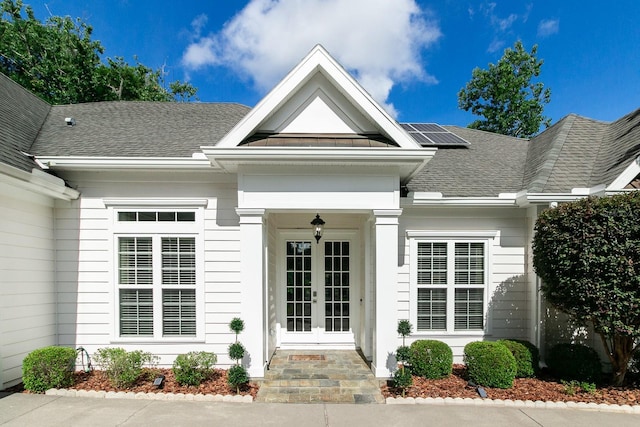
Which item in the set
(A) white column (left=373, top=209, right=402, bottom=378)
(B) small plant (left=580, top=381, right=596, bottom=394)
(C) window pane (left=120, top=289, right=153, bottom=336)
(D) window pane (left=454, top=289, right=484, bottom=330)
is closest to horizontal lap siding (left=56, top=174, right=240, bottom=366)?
(C) window pane (left=120, top=289, right=153, bottom=336)

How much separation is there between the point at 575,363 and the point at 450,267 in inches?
98.0

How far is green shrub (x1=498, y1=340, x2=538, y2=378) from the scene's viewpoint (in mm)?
6094

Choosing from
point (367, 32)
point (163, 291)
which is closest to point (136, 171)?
point (163, 291)

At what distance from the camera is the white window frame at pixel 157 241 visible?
256 inches

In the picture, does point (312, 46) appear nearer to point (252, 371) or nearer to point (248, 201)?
point (248, 201)

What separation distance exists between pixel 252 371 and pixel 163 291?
226 cm

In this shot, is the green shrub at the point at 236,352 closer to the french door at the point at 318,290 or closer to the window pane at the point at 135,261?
the window pane at the point at 135,261

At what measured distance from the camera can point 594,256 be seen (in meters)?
5.16

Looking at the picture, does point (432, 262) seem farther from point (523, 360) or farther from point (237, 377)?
point (237, 377)

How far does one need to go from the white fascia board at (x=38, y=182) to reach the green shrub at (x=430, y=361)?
678 centimetres

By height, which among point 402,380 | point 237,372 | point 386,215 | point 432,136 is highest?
point 432,136

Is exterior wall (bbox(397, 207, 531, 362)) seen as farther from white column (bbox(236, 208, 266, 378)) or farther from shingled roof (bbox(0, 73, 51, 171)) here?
shingled roof (bbox(0, 73, 51, 171))

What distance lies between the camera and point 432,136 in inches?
392

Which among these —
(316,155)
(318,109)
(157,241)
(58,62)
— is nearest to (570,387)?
(316,155)
